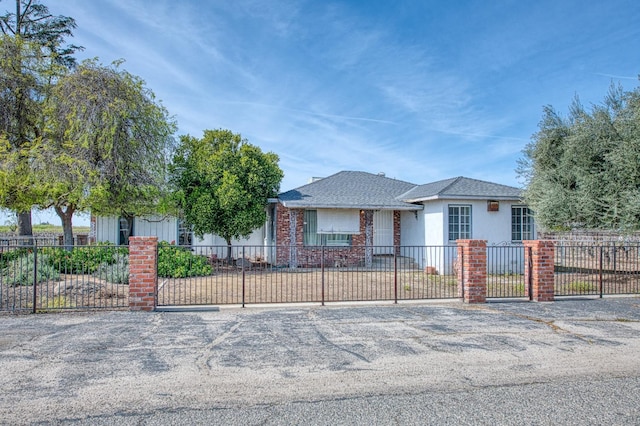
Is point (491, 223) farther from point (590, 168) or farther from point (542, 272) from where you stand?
point (542, 272)

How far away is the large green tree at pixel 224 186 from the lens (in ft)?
51.9

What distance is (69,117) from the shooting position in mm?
13750

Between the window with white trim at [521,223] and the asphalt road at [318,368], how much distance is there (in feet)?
29.3

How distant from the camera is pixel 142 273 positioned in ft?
26.1

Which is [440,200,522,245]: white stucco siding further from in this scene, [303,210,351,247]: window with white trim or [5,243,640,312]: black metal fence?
[303,210,351,247]: window with white trim

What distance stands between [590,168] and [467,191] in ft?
13.6

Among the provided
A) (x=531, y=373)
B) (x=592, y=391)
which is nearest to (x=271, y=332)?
(x=531, y=373)

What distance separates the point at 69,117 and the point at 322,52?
888 centimetres

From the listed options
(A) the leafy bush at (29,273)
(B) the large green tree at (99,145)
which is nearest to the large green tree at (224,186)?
(B) the large green tree at (99,145)

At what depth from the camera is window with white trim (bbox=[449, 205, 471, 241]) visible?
15.8 meters

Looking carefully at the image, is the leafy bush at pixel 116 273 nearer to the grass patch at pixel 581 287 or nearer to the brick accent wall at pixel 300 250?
the brick accent wall at pixel 300 250

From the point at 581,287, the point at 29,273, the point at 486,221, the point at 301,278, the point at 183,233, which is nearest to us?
the point at 29,273

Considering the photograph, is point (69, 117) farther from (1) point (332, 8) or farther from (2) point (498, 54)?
(2) point (498, 54)

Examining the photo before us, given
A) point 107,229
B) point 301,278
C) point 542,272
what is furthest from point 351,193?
point 107,229
